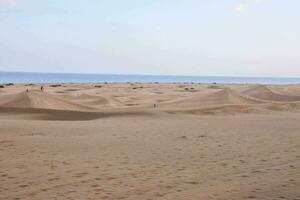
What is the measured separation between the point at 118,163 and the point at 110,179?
139 cm

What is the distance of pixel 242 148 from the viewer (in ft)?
35.6

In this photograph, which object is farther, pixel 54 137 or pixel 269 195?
pixel 54 137

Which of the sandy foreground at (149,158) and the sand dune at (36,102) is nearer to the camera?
the sandy foreground at (149,158)

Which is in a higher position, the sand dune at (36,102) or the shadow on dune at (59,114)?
the sand dune at (36,102)

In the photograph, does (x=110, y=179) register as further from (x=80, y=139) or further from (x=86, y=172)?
(x=80, y=139)

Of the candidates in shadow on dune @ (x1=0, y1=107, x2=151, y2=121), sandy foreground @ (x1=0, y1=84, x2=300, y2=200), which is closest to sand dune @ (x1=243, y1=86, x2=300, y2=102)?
sandy foreground @ (x1=0, y1=84, x2=300, y2=200)

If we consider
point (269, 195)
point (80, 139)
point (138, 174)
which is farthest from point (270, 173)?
point (80, 139)

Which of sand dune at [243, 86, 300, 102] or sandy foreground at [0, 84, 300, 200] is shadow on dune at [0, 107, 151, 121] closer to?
sandy foreground at [0, 84, 300, 200]

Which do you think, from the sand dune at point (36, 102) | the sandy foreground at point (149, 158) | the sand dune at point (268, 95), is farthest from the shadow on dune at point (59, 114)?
the sand dune at point (268, 95)

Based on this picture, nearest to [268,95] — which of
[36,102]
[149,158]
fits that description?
[36,102]

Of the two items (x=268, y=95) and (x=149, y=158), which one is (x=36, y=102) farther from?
(x=268, y=95)

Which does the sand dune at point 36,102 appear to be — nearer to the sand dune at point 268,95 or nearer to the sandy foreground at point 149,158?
the sandy foreground at point 149,158

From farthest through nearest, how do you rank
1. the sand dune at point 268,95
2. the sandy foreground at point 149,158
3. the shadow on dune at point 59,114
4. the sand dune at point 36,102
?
the sand dune at point 268,95 < the sand dune at point 36,102 < the shadow on dune at point 59,114 < the sandy foreground at point 149,158

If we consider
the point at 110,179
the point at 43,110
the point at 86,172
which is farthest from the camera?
the point at 43,110
